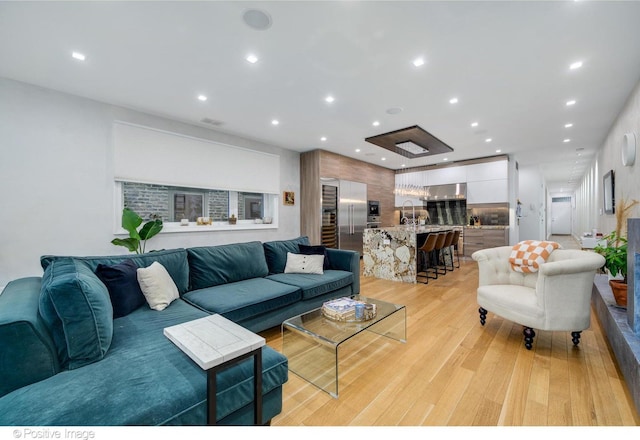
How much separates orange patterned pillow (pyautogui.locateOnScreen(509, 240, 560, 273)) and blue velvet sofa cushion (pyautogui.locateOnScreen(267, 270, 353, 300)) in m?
1.85

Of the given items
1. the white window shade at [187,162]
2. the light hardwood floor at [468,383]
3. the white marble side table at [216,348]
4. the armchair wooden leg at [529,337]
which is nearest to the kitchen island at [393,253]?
the light hardwood floor at [468,383]

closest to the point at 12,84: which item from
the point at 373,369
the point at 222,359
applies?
the point at 222,359

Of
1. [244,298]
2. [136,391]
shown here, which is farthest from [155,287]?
[136,391]

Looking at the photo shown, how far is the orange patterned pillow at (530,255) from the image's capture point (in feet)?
8.92

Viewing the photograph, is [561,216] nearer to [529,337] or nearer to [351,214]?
[351,214]

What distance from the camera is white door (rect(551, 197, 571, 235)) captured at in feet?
51.9

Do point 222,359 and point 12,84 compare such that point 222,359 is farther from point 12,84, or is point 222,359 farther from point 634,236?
point 12,84

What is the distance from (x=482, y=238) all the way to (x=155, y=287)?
755cm

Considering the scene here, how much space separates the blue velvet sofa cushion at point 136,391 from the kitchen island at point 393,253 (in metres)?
3.76

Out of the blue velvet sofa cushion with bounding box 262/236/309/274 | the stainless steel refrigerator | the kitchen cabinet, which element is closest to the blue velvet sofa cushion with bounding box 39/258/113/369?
the blue velvet sofa cushion with bounding box 262/236/309/274

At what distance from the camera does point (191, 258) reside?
2824mm

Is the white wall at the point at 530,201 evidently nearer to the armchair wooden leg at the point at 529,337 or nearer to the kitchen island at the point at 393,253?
the kitchen island at the point at 393,253

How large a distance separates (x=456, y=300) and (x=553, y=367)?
1.67 m

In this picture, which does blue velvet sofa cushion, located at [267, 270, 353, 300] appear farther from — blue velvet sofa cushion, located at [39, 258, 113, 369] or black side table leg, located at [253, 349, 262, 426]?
blue velvet sofa cushion, located at [39, 258, 113, 369]
